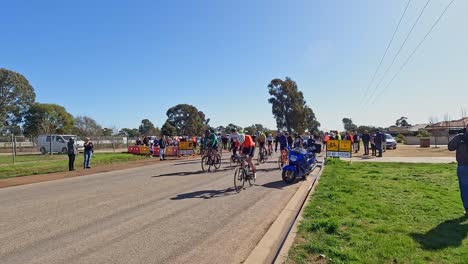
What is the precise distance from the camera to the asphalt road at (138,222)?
5734mm

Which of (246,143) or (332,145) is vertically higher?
(246,143)

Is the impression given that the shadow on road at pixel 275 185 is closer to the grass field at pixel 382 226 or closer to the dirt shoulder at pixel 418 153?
the grass field at pixel 382 226

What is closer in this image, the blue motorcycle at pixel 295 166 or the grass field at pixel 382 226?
the grass field at pixel 382 226

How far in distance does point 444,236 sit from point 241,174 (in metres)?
6.79

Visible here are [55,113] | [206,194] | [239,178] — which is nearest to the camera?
[206,194]

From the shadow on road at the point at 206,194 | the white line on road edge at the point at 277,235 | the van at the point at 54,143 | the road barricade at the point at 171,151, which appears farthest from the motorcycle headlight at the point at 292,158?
the van at the point at 54,143

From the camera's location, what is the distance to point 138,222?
7.64 meters

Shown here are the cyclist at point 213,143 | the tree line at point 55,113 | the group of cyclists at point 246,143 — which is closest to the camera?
the group of cyclists at point 246,143

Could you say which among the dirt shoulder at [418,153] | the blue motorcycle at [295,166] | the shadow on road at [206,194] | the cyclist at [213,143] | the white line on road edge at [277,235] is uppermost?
the cyclist at [213,143]

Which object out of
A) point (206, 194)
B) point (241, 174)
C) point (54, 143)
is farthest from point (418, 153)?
point (54, 143)

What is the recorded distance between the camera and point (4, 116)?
68.2 meters

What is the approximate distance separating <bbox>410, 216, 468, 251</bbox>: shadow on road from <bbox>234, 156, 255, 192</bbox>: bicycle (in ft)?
20.0

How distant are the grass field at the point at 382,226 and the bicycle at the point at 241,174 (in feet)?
7.92

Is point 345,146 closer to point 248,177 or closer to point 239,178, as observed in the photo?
point 248,177
